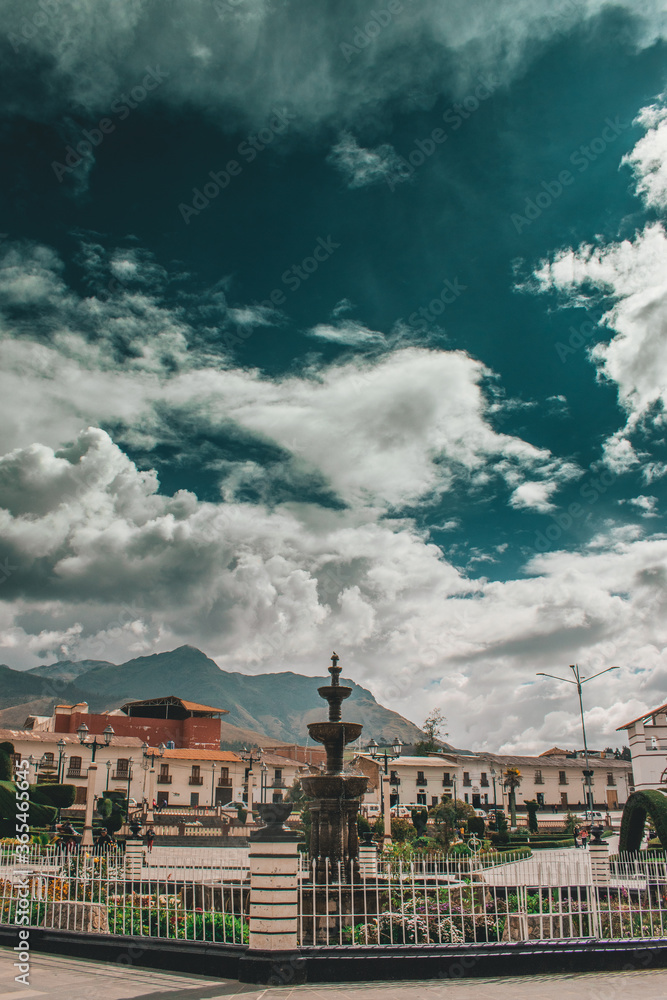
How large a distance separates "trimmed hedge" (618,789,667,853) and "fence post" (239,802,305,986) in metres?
10.0

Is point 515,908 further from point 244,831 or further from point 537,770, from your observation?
point 537,770

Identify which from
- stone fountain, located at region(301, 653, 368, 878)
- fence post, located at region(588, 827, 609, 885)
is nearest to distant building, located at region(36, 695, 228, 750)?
stone fountain, located at region(301, 653, 368, 878)

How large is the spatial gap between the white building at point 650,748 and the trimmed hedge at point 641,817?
25.3 m

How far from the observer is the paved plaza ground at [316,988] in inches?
298

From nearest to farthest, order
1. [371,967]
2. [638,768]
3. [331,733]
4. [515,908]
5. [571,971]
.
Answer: [371,967]
[571,971]
[515,908]
[331,733]
[638,768]

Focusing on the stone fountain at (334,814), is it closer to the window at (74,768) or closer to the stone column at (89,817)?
the stone column at (89,817)

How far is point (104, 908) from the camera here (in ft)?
33.0

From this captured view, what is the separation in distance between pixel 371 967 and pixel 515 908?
353 centimetres

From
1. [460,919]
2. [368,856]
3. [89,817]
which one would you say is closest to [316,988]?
[460,919]

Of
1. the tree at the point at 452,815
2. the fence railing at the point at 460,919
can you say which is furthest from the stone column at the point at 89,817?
the tree at the point at 452,815

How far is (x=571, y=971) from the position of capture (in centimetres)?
886

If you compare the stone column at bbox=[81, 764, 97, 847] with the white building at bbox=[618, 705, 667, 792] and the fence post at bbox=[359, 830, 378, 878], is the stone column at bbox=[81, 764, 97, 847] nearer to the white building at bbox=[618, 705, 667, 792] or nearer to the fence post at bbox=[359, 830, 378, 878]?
the fence post at bbox=[359, 830, 378, 878]

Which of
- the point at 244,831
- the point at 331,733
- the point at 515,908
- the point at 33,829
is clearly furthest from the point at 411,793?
the point at 515,908

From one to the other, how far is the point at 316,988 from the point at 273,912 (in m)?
0.89
